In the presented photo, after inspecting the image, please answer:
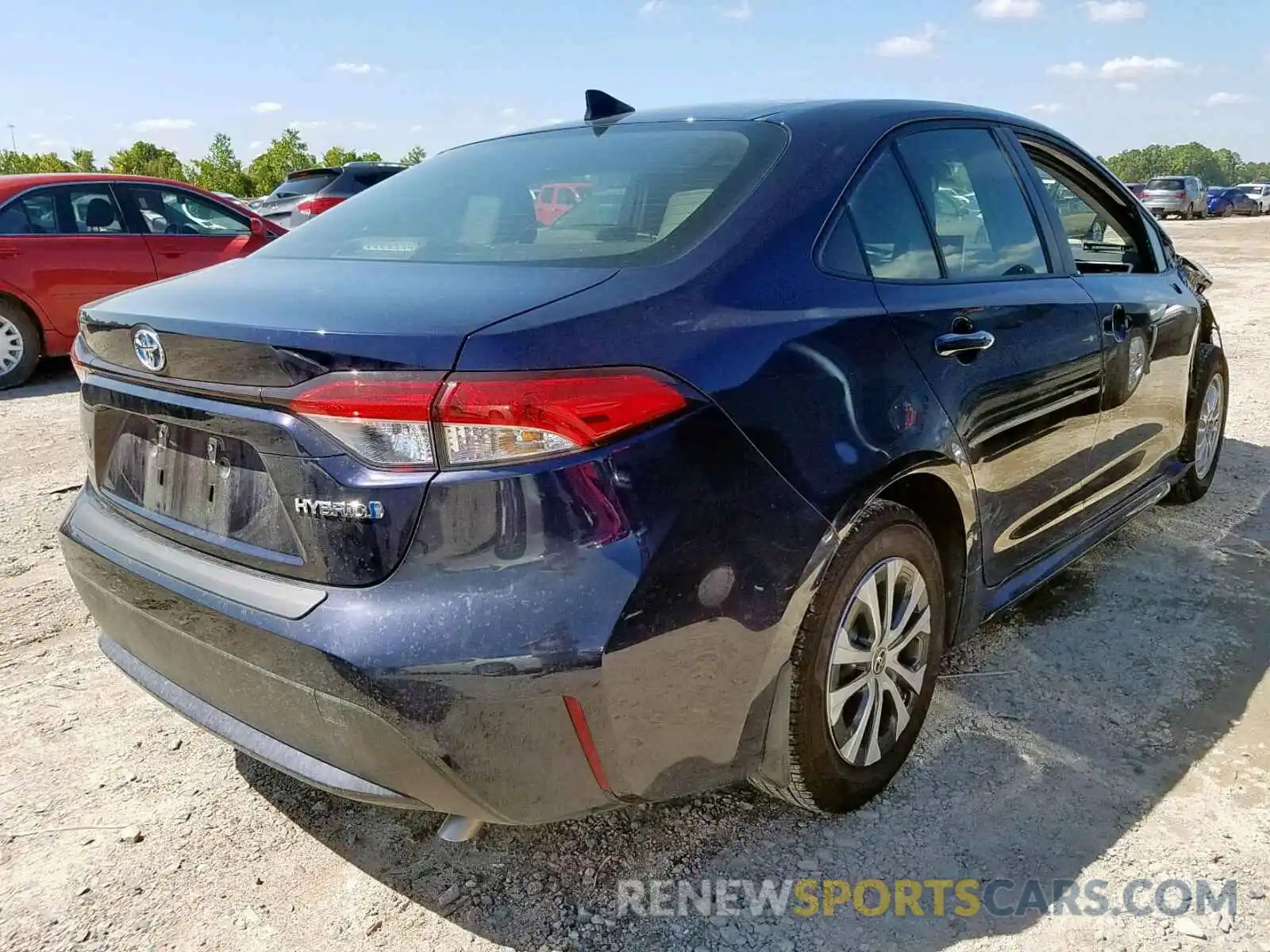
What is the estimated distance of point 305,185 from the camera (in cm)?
1249

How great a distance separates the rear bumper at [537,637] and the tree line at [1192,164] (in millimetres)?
161891

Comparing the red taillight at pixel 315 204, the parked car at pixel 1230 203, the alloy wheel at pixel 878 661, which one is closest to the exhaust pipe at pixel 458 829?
the alloy wheel at pixel 878 661

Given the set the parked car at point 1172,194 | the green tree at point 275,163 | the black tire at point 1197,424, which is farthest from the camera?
the green tree at point 275,163

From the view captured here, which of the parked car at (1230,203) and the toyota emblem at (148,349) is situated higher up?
the toyota emblem at (148,349)

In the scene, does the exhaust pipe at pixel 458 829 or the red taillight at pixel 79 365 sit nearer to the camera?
the exhaust pipe at pixel 458 829

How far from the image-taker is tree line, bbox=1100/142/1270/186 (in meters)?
148

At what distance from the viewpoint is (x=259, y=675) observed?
182 cm

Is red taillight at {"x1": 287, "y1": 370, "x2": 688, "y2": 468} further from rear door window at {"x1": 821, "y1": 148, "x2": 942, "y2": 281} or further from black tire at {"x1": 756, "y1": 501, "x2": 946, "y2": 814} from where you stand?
rear door window at {"x1": 821, "y1": 148, "x2": 942, "y2": 281}

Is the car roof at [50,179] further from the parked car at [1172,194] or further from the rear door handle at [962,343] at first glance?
the parked car at [1172,194]

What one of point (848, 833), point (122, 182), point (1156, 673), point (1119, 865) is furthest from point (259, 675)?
point (122, 182)

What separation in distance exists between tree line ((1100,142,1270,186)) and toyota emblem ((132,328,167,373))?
16214 cm

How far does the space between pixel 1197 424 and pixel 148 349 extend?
4.09m

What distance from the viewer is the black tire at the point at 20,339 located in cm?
720

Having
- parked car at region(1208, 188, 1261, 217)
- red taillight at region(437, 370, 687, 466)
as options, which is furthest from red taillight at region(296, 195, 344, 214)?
parked car at region(1208, 188, 1261, 217)
